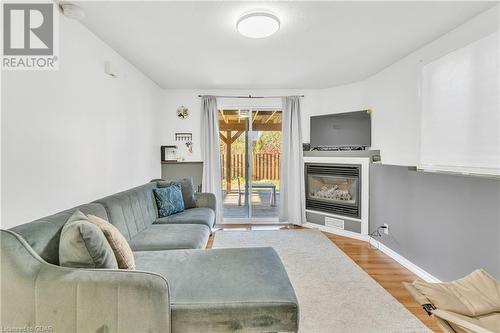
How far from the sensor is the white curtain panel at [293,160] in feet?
14.2

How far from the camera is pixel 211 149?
4297mm

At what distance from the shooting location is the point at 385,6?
1.94 m

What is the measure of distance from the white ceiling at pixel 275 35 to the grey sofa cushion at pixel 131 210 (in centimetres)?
160

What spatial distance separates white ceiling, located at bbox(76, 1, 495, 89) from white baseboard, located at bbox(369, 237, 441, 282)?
245 centimetres

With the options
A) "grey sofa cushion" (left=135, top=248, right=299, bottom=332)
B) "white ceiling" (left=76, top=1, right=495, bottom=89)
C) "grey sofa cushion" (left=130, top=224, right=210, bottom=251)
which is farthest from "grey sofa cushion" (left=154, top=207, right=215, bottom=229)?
"white ceiling" (left=76, top=1, right=495, bottom=89)

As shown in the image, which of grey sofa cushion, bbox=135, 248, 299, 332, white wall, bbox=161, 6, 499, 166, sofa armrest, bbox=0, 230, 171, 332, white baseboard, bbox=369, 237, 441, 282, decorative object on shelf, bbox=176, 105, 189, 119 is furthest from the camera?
decorative object on shelf, bbox=176, 105, 189, 119

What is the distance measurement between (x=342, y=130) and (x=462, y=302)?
3.04 metres

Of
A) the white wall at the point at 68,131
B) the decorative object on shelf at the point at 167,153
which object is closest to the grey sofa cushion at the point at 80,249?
the white wall at the point at 68,131

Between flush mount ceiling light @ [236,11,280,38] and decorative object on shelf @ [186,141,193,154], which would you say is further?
decorative object on shelf @ [186,141,193,154]

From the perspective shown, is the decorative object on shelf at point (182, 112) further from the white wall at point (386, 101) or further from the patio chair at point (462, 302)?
the patio chair at point (462, 302)

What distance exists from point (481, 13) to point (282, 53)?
1787 millimetres

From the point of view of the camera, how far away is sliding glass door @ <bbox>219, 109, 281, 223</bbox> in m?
4.57

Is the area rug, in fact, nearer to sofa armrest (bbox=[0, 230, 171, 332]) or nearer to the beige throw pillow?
sofa armrest (bbox=[0, 230, 171, 332])

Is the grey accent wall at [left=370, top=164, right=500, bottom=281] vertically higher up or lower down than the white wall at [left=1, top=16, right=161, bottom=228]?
lower down
